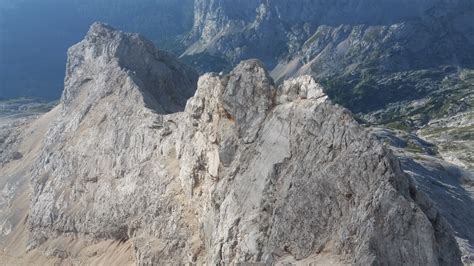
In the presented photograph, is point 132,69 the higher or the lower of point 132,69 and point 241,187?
the higher

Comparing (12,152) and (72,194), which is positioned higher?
(12,152)

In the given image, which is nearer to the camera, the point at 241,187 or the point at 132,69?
the point at 241,187

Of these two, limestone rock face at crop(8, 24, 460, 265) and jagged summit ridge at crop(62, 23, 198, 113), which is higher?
jagged summit ridge at crop(62, 23, 198, 113)

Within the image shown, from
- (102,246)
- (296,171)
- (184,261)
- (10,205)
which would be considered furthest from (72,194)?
(296,171)

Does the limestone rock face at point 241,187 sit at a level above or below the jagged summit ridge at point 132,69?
below

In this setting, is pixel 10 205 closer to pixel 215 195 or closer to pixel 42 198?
pixel 42 198

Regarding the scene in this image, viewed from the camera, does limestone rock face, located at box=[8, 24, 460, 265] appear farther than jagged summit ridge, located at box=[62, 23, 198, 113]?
No

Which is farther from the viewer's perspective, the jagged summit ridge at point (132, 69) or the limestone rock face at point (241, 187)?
the jagged summit ridge at point (132, 69)

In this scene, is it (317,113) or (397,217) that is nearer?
(397,217)
